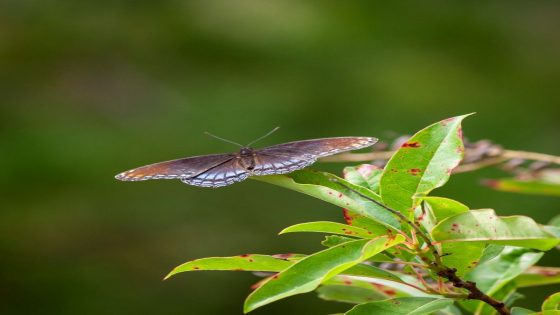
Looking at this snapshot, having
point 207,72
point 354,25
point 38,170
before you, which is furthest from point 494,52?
point 38,170

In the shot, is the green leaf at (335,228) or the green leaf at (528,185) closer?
the green leaf at (335,228)

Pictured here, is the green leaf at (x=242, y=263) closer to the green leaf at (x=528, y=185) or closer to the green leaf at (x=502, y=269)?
the green leaf at (x=502, y=269)

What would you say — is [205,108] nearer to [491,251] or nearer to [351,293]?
[351,293]

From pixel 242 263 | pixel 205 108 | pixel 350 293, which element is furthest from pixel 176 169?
pixel 205 108

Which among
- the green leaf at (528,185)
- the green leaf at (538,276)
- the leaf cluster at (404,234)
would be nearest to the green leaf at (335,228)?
the leaf cluster at (404,234)

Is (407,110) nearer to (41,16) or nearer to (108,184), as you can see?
(108,184)

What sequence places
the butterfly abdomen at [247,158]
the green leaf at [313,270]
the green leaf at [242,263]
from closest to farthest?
the green leaf at [313,270] < the green leaf at [242,263] < the butterfly abdomen at [247,158]
